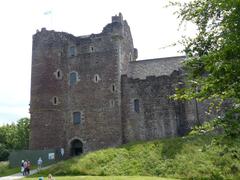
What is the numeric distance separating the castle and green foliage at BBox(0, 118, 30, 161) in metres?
18.1

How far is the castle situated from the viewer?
101ft

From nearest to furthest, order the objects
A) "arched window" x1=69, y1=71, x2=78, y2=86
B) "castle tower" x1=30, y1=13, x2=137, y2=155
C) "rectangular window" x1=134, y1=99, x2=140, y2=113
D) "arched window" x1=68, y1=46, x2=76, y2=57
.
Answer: "rectangular window" x1=134, y1=99, x2=140, y2=113
"castle tower" x1=30, y1=13, x2=137, y2=155
"arched window" x1=69, y1=71, x2=78, y2=86
"arched window" x1=68, y1=46, x2=76, y2=57

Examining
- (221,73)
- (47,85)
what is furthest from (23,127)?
(221,73)

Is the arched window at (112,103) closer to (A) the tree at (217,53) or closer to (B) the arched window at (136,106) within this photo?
(B) the arched window at (136,106)

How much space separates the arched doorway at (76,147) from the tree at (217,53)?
25.6m

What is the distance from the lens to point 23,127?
175ft

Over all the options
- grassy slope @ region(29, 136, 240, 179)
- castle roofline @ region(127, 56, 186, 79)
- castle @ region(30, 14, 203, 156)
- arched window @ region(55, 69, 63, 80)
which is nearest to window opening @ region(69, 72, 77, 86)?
castle @ region(30, 14, 203, 156)

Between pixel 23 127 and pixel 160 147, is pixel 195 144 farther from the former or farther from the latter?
pixel 23 127

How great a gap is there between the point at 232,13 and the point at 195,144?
59.8ft

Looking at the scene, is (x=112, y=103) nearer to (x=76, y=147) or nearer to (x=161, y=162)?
(x=76, y=147)

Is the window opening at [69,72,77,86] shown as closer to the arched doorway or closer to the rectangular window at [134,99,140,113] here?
the arched doorway

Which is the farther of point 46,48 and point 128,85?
point 46,48

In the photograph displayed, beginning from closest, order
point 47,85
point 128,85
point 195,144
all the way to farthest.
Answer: point 195,144 < point 128,85 < point 47,85

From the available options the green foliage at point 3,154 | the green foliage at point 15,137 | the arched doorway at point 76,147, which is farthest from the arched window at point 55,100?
the green foliage at point 15,137
